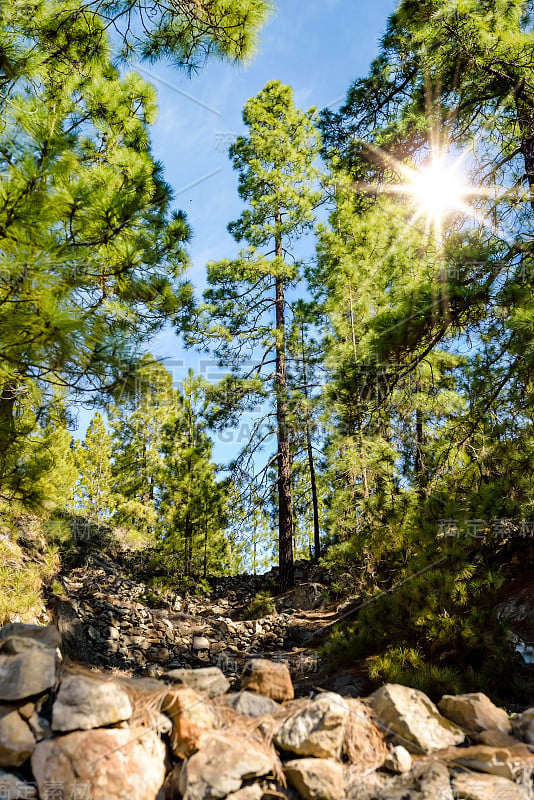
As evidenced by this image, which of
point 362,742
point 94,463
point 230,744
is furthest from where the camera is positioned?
point 94,463

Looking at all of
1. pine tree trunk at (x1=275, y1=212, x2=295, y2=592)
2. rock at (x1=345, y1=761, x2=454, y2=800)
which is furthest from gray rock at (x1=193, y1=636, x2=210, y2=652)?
rock at (x1=345, y1=761, x2=454, y2=800)

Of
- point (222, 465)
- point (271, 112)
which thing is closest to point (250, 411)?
point (222, 465)

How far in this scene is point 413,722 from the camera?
2342mm

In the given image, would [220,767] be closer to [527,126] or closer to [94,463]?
[527,126]

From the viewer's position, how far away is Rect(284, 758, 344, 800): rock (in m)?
2.04

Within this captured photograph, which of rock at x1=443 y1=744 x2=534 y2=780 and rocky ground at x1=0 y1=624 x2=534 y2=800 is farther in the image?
rock at x1=443 y1=744 x2=534 y2=780

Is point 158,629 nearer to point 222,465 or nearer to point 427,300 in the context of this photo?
point 222,465

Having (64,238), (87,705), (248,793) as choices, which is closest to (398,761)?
(248,793)

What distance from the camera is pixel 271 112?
14.0m

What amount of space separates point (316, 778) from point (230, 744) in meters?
0.39

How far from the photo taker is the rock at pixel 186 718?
2.17 m

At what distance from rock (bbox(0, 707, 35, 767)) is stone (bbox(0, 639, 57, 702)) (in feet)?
0.28

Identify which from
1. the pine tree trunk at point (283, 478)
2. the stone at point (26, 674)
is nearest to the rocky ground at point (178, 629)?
the pine tree trunk at point (283, 478)

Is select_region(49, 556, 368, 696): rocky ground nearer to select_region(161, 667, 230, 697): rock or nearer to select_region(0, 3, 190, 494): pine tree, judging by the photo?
select_region(161, 667, 230, 697): rock
